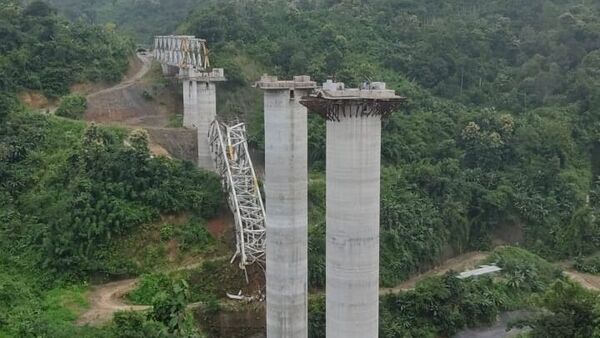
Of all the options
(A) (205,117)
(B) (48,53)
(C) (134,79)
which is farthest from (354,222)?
(C) (134,79)

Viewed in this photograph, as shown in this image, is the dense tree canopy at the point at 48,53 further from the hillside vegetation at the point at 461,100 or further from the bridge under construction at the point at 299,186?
the hillside vegetation at the point at 461,100

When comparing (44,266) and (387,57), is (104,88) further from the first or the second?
(387,57)

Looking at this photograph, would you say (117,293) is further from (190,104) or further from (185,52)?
(185,52)

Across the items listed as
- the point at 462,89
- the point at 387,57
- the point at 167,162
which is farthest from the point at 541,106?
the point at 167,162

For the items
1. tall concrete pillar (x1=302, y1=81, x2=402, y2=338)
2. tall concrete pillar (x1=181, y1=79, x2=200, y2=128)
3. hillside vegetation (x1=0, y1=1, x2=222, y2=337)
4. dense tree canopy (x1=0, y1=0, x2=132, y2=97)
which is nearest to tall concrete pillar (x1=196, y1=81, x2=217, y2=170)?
tall concrete pillar (x1=181, y1=79, x2=200, y2=128)

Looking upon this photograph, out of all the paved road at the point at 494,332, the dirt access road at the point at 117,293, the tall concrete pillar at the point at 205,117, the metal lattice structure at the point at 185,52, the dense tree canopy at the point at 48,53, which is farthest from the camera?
the metal lattice structure at the point at 185,52

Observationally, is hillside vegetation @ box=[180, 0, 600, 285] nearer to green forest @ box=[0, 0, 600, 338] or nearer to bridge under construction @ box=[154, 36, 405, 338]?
green forest @ box=[0, 0, 600, 338]

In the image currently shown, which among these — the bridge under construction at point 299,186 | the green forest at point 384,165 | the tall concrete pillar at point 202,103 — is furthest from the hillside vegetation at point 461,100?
the bridge under construction at point 299,186
